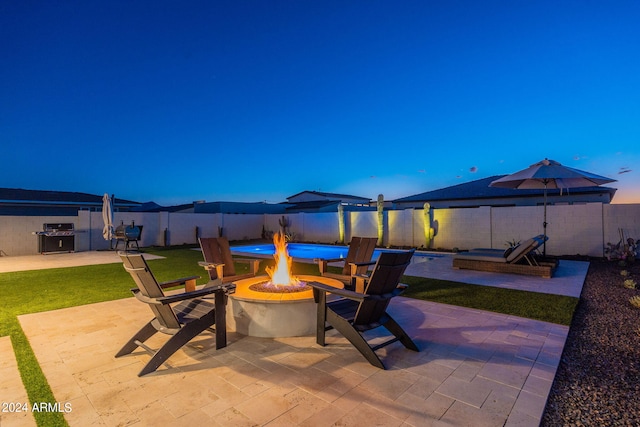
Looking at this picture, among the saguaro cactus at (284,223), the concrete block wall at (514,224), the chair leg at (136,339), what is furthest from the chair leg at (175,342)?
the saguaro cactus at (284,223)

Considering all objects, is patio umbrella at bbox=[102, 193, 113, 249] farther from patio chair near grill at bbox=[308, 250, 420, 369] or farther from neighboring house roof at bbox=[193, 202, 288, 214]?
neighboring house roof at bbox=[193, 202, 288, 214]

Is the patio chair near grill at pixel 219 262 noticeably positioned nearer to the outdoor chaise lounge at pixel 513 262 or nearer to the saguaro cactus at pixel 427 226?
the outdoor chaise lounge at pixel 513 262

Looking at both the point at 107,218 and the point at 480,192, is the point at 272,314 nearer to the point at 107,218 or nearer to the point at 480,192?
the point at 107,218

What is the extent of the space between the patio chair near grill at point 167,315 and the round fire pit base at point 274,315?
373 mm

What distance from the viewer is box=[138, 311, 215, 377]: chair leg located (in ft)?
8.86

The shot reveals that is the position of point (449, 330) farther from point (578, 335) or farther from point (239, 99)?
point (239, 99)

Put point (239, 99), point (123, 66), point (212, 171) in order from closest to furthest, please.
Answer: point (123, 66), point (239, 99), point (212, 171)

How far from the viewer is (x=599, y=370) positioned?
8.95ft

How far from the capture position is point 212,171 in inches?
968

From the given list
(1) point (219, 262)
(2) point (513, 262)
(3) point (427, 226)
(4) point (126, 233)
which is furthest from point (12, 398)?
(3) point (427, 226)

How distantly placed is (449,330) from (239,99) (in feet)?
46.4

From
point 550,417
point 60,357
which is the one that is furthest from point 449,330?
point 60,357

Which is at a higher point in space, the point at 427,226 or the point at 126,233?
the point at 427,226

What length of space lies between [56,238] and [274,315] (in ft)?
44.4
